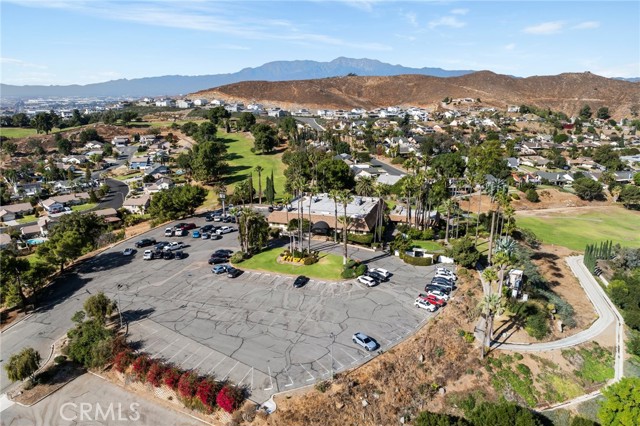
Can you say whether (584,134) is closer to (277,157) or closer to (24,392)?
(277,157)

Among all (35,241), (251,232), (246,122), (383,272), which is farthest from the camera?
(246,122)

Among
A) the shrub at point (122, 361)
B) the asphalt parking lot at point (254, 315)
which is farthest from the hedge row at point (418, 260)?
the shrub at point (122, 361)

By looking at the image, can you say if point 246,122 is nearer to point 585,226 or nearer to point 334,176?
point 334,176

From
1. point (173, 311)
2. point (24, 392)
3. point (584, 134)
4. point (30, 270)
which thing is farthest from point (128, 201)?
point (584, 134)

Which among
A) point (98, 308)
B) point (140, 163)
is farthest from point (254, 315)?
point (140, 163)

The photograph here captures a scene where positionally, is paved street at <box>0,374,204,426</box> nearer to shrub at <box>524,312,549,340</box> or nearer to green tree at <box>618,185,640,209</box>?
shrub at <box>524,312,549,340</box>

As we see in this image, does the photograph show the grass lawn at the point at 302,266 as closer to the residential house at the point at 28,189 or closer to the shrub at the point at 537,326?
the shrub at the point at 537,326
